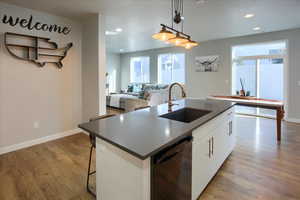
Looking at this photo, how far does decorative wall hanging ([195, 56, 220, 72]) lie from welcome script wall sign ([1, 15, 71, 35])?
488 centimetres

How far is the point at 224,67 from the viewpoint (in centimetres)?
623

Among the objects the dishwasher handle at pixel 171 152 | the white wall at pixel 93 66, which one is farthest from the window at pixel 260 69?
the dishwasher handle at pixel 171 152

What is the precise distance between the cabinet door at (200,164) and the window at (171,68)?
6.27 m

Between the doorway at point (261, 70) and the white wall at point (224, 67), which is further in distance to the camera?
the doorway at point (261, 70)

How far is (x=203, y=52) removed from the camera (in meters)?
6.70

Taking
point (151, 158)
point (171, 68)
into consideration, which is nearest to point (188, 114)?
point (151, 158)

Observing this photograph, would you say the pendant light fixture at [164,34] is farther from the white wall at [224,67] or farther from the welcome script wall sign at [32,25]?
the white wall at [224,67]

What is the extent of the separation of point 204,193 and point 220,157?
1.88ft

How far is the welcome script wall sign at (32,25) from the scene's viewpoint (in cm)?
301

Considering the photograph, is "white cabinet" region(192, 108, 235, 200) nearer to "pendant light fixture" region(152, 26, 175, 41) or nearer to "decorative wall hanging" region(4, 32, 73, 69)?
"pendant light fixture" region(152, 26, 175, 41)

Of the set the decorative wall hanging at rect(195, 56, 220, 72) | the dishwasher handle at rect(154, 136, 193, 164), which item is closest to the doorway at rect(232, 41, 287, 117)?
the decorative wall hanging at rect(195, 56, 220, 72)

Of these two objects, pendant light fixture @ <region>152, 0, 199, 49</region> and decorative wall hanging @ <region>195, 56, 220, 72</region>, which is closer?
pendant light fixture @ <region>152, 0, 199, 49</region>

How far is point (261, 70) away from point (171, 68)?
381 centimetres

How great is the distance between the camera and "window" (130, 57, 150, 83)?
936cm
